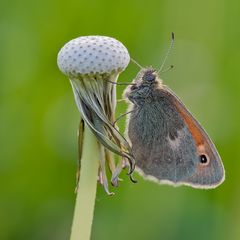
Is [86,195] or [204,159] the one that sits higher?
[204,159]

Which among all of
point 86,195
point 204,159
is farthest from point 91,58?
point 204,159

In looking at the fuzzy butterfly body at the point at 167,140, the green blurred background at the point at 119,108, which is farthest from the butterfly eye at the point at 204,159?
the green blurred background at the point at 119,108

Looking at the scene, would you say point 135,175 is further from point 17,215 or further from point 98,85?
point 98,85

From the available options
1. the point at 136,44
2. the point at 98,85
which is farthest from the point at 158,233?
the point at 98,85

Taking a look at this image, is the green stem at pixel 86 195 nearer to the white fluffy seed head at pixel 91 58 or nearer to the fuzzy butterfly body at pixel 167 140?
the white fluffy seed head at pixel 91 58

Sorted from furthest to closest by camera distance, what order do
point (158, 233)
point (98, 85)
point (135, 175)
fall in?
point (135, 175) < point (158, 233) < point (98, 85)

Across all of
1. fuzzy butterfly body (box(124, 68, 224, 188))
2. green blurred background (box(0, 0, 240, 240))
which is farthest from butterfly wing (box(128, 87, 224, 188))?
green blurred background (box(0, 0, 240, 240))

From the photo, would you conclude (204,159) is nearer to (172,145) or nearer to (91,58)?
(172,145)
